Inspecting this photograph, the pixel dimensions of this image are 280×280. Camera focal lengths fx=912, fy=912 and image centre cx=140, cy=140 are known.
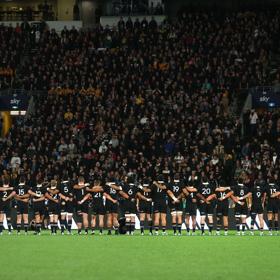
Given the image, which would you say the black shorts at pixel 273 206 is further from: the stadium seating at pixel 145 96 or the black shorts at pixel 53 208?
the black shorts at pixel 53 208

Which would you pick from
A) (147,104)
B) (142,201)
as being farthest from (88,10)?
(142,201)

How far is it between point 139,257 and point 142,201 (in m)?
8.43

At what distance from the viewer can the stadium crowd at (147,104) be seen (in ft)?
128

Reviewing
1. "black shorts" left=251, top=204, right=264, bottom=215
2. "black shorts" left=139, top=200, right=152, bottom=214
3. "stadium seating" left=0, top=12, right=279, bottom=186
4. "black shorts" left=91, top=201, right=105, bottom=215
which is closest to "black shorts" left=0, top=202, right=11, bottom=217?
"black shorts" left=91, top=201, right=105, bottom=215

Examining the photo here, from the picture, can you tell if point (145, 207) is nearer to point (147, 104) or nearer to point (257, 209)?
point (257, 209)

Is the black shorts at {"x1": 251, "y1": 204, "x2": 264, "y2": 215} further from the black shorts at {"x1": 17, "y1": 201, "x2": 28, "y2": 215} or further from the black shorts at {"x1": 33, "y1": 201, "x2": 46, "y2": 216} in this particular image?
the black shorts at {"x1": 17, "y1": 201, "x2": 28, "y2": 215}

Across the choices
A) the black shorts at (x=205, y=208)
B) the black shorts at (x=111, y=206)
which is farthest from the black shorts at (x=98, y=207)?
the black shorts at (x=205, y=208)

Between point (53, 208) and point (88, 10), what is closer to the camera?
point (53, 208)

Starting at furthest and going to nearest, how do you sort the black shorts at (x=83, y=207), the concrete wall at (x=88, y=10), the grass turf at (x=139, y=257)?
the concrete wall at (x=88, y=10)
the black shorts at (x=83, y=207)
the grass turf at (x=139, y=257)

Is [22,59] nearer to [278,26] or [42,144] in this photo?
[42,144]

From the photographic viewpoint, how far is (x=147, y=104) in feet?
146

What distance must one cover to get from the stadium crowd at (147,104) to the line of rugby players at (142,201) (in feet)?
1.51

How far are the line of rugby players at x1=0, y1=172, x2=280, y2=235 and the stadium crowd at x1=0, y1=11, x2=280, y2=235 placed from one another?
0.46 metres

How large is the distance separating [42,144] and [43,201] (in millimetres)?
8896
